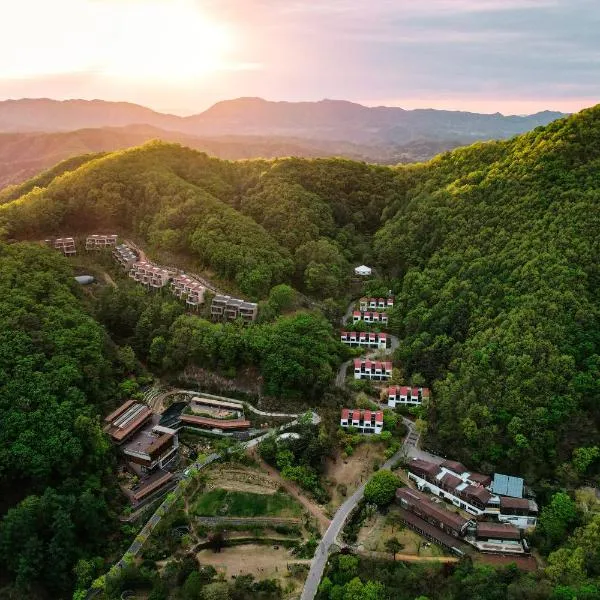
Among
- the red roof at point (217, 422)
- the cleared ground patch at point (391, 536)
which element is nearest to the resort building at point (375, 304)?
the red roof at point (217, 422)

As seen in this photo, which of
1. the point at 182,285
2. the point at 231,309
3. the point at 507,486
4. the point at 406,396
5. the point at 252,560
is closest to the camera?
the point at 252,560

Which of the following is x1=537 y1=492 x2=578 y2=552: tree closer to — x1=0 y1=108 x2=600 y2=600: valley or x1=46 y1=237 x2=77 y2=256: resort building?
x1=0 y1=108 x2=600 y2=600: valley

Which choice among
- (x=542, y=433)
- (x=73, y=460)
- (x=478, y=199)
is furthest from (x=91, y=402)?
(x=478, y=199)

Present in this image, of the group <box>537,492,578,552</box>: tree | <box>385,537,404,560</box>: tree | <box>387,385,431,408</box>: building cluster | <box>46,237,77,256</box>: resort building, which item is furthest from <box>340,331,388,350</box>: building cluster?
<box>46,237,77,256</box>: resort building

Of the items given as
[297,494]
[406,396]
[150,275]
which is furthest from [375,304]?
[297,494]

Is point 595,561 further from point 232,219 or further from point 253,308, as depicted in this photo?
point 232,219

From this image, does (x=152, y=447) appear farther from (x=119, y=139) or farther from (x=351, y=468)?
(x=119, y=139)
